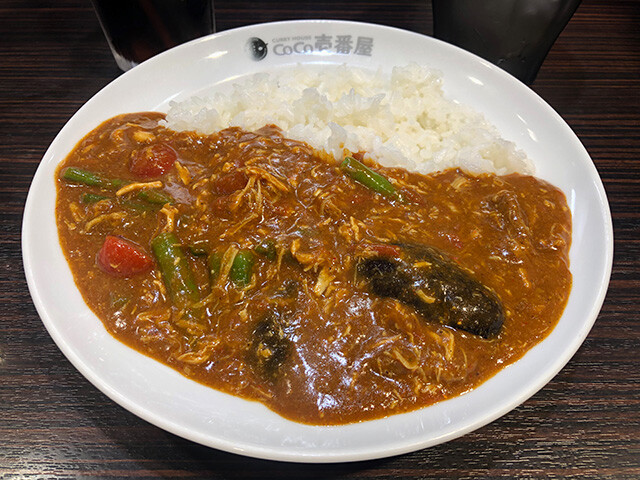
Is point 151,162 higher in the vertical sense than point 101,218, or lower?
higher

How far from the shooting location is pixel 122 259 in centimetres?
232

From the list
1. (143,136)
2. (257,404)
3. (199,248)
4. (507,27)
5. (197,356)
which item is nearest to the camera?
(257,404)

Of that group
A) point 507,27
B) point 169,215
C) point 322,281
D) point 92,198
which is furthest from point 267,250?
point 507,27

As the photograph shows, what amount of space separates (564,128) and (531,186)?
1.77ft

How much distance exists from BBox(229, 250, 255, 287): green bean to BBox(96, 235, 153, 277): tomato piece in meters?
0.41

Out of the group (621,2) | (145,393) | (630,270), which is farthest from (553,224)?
(621,2)

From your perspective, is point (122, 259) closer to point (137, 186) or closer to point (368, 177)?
point (137, 186)

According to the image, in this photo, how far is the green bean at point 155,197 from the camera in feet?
8.53

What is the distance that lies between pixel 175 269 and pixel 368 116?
1.64 m

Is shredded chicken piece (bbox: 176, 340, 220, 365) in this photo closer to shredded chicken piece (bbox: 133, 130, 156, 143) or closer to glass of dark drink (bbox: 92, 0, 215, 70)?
shredded chicken piece (bbox: 133, 130, 156, 143)

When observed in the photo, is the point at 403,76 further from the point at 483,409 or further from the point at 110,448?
the point at 110,448

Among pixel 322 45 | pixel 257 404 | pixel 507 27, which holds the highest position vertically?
pixel 507 27

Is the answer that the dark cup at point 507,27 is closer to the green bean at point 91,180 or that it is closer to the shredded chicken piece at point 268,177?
the shredded chicken piece at point 268,177

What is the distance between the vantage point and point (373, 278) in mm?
2262
